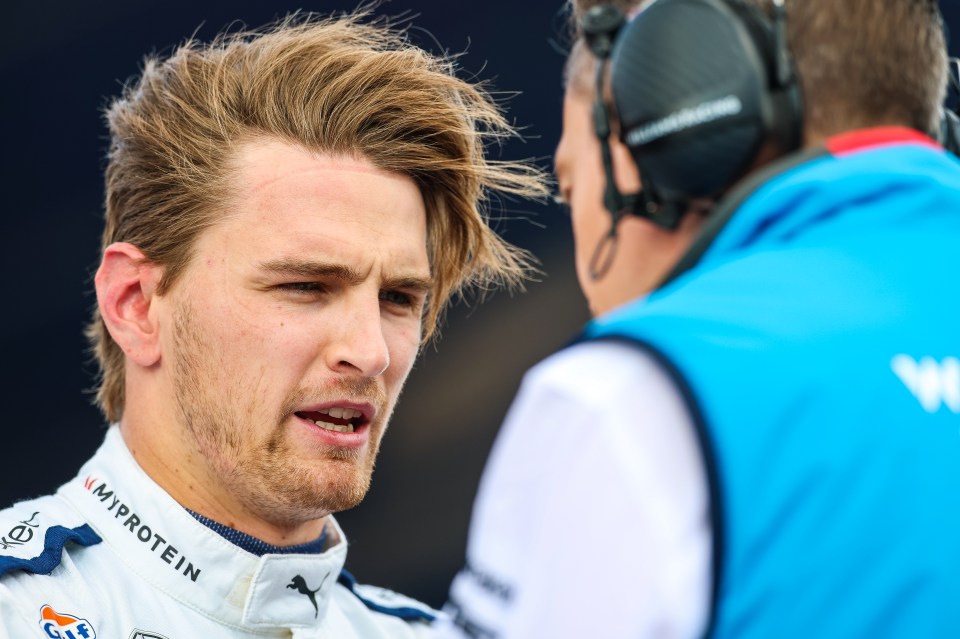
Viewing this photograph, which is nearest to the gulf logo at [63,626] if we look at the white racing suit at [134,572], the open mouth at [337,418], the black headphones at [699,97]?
the white racing suit at [134,572]

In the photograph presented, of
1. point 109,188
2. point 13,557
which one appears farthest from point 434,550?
point 13,557

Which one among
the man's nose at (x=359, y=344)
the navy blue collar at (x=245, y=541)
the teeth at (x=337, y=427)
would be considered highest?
the man's nose at (x=359, y=344)

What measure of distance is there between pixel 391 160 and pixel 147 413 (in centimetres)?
65

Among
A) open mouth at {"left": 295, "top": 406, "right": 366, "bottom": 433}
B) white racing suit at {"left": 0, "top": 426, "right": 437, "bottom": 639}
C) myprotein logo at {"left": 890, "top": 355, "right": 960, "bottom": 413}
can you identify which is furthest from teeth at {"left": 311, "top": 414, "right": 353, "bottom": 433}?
myprotein logo at {"left": 890, "top": 355, "right": 960, "bottom": 413}

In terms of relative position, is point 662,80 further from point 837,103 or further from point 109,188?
point 109,188

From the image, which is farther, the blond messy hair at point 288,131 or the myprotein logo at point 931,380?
the blond messy hair at point 288,131

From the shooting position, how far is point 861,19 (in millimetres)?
972

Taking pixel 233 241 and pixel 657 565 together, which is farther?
A: pixel 233 241

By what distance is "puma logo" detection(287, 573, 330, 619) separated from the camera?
1907 millimetres

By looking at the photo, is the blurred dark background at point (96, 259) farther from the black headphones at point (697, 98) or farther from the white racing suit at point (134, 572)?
the black headphones at point (697, 98)

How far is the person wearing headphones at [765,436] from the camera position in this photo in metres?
0.74

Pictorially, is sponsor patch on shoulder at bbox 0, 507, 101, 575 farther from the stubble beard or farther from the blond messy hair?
the blond messy hair

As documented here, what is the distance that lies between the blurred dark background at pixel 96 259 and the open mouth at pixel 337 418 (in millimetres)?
1875

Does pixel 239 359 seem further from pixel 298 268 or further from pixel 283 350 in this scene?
pixel 298 268
